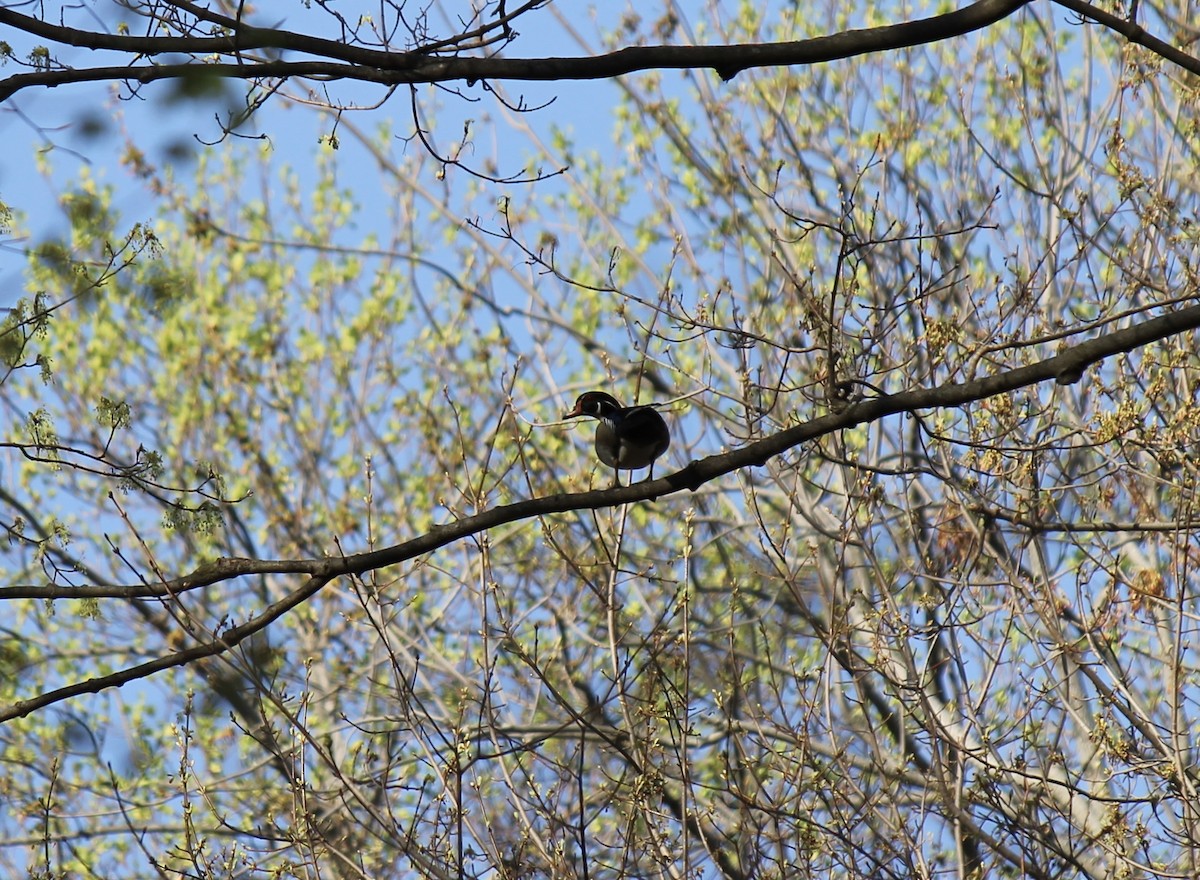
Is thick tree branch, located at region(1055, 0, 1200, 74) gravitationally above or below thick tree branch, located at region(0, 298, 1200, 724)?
above

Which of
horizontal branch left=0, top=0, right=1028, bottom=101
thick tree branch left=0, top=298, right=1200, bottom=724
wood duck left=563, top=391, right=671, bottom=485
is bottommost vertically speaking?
thick tree branch left=0, top=298, right=1200, bottom=724

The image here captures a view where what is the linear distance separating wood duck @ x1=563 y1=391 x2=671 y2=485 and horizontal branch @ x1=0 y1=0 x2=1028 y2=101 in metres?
2.55

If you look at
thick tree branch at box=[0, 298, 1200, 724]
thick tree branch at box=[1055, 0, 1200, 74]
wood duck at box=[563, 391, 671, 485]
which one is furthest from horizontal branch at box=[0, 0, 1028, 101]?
wood duck at box=[563, 391, 671, 485]

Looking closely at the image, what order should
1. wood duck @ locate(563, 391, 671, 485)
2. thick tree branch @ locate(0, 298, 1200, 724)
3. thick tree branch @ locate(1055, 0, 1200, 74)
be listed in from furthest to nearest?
wood duck @ locate(563, 391, 671, 485), thick tree branch @ locate(1055, 0, 1200, 74), thick tree branch @ locate(0, 298, 1200, 724)

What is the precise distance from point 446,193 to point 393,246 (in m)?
3.23

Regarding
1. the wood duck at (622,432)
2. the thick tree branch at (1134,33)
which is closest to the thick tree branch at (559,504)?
the thick tree branch at (1134,33)

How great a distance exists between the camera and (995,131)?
11852mm

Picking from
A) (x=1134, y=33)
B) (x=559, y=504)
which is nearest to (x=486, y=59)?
(x=559, y=504)

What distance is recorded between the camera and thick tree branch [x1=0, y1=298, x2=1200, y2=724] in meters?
4.13

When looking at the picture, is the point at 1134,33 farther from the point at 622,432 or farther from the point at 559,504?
the point at 622,432

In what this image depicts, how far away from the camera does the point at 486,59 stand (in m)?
4.17

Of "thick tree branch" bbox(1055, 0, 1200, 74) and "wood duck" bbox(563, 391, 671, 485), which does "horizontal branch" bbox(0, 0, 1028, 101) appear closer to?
"thick tree branch" bbox(1055, 0, 1200, 74)

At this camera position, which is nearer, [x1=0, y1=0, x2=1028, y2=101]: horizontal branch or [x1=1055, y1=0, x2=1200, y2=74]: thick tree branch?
[x1=0, y1=0, x2=1028, y2=101]: horizontal branch

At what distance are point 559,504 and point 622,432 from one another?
2214mm
